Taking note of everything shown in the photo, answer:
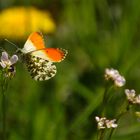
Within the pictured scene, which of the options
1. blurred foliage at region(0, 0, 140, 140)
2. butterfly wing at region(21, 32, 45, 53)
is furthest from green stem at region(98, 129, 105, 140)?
blurred foliage at region(0, 0, 140, 140)

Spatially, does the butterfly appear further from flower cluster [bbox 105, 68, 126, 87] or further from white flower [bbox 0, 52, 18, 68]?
flower cluster [bbox 105, 68, 126, 87]

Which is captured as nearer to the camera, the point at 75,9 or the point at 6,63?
the point at 6,63

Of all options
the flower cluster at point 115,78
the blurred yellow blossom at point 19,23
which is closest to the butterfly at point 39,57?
the flower cluster at point 115,78

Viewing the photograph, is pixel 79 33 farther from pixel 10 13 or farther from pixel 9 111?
pixel 9 111

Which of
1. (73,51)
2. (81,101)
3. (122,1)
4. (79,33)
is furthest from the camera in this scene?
(122,1)

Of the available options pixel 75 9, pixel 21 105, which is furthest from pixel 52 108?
pixel 75 9

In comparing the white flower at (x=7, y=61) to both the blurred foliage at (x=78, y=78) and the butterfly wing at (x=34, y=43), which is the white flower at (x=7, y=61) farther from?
the blurred foliage at (x=78, y=78)
